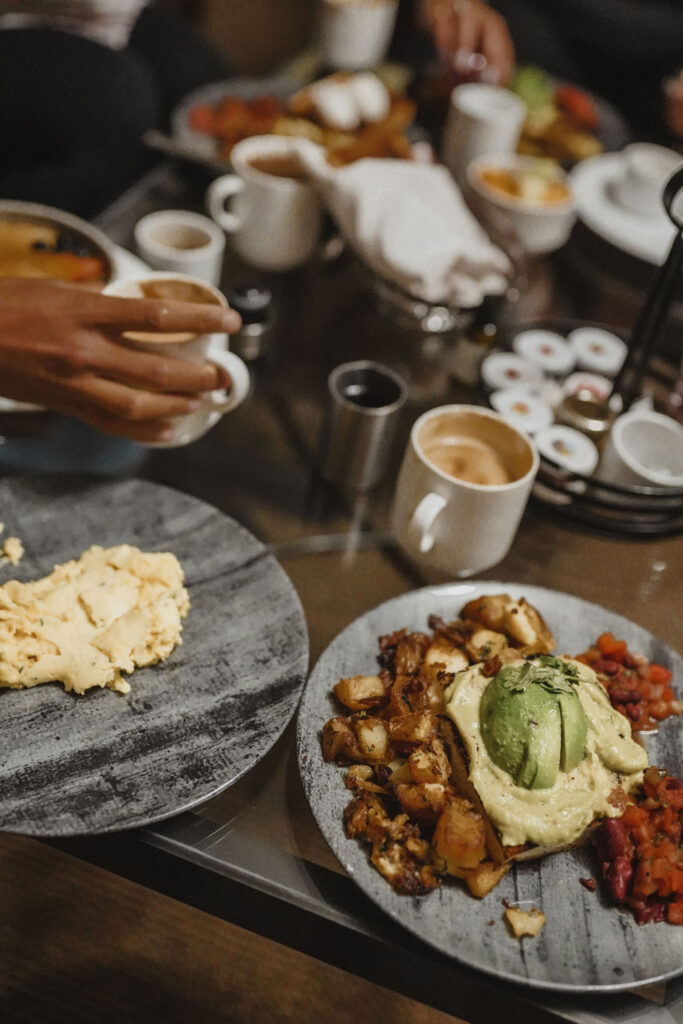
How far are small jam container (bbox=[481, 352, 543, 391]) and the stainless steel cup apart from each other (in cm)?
22

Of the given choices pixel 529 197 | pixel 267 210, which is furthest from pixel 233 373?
pixel 529 197

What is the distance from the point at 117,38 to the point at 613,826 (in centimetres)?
267

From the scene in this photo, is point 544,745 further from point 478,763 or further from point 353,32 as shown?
point 353,32

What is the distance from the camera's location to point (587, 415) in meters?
1.47

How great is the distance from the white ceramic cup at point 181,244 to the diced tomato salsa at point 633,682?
96 centimetres

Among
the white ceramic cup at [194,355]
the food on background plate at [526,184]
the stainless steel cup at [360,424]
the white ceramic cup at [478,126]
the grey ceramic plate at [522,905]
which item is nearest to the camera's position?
the grey ceramic plate at [522,905]

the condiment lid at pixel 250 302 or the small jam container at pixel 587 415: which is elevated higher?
the small jam container at pixel 587 415

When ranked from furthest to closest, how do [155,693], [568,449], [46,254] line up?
1. [46,254]
2. [568,449]
3. [155,693]

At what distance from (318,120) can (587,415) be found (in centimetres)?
109

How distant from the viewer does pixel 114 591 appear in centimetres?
107

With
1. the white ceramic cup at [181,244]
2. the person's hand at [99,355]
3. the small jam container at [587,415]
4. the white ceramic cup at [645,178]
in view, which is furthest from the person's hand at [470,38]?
the person's hand at [99,355]

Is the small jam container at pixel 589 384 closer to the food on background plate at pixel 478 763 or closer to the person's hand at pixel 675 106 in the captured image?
the food on background plate at pixel 478 763

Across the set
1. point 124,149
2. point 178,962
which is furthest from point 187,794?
point 124,149

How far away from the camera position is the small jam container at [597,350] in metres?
1.66
